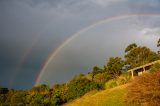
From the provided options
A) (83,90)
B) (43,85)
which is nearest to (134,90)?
(83,90)

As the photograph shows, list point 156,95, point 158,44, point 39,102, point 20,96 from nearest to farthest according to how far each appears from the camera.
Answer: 1. point 156,95
2. point 39,102
3. point 20,96
4. point 158,44

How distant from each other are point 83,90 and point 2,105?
13.0m

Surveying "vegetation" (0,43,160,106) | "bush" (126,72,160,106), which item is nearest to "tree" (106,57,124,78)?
"vegetation" (0,43,160,106)

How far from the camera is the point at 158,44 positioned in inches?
3137

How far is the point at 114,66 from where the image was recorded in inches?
2670

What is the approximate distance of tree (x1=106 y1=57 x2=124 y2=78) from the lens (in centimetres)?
6738

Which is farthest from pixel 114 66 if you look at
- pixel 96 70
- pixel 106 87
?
pixel 106 87

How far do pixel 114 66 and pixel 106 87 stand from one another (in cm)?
1768

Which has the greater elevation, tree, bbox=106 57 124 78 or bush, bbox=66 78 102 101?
tree, bbox=106 57 124 78

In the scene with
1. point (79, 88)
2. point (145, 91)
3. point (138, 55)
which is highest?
point (138, 55)

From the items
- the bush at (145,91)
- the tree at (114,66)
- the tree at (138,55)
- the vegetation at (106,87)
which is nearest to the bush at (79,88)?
the vegetation at (106,87)

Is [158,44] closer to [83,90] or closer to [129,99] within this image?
[83,90]

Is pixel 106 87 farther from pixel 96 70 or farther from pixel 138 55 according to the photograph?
pixel 138 55

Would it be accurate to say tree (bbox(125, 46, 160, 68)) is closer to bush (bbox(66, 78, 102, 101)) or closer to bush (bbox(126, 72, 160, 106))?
bush (bbox(66, 78, 102, 101))
